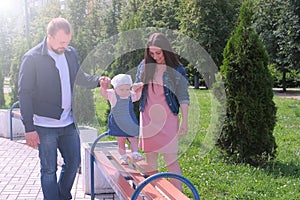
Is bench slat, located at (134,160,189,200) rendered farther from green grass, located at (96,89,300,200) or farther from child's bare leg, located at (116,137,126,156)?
green grass, located at (96,89,300,200)

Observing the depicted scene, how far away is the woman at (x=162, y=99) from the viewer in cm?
323

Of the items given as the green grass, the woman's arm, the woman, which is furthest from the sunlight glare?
the woman's arm

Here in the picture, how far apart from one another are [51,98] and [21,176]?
239 cm

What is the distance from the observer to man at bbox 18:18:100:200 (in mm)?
3131

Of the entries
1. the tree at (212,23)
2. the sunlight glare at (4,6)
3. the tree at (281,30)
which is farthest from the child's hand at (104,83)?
the sunlight glare at (4,6)

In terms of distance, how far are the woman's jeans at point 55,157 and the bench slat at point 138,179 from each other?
0.42 m

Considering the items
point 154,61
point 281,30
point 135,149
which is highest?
point 281,30

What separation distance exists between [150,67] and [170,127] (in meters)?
0.47

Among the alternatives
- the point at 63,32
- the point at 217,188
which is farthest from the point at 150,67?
the point at 217,188

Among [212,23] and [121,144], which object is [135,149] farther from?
[212,23]

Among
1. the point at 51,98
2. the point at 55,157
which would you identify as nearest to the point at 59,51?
the point at 51,98

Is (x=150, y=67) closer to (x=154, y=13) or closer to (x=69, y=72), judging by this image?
(x=69, y=72)

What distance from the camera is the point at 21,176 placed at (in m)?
5.31

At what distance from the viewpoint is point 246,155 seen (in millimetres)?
5344
